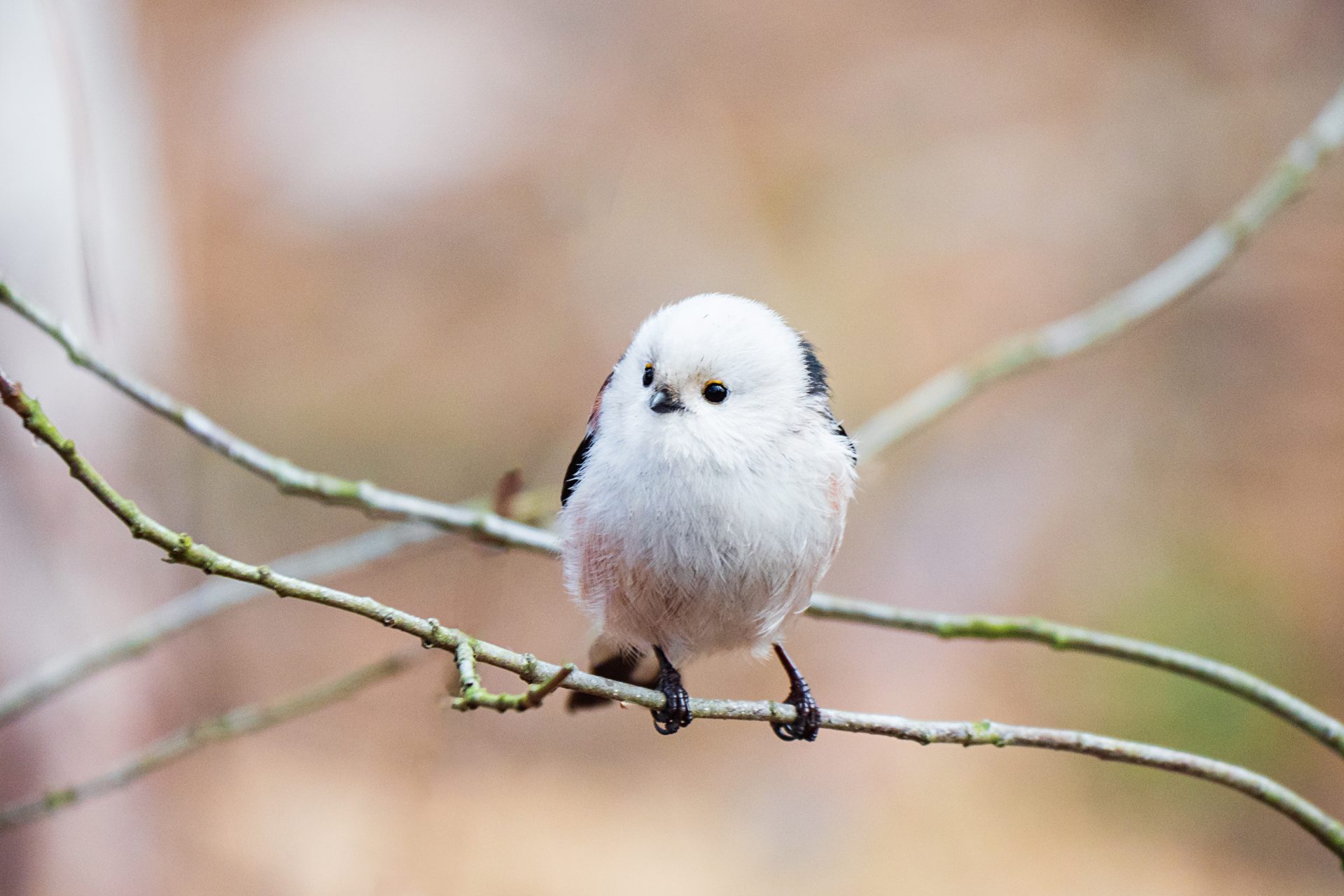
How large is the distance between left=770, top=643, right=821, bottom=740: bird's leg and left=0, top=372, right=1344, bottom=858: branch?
0.27ft

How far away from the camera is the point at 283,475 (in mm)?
1877

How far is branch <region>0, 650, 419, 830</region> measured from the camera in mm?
1942

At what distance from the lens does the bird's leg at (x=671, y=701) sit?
A: 1.58 meters

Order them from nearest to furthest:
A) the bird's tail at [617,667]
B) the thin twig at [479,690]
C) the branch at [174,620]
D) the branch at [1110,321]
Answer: the thin twig at [479,690]
the bird's tail at [617,667]
the branch at [174,620]
the branch at [1110,321]

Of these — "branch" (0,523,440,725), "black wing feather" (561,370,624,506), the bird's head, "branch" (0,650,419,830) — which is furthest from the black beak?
"branch" (0,650,419,830)

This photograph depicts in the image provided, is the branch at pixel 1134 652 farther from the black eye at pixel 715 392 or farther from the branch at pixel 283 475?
the branch at pixel 283 475

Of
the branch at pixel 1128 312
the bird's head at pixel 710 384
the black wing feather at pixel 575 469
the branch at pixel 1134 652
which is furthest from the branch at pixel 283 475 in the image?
the branch at pixel 1128 312

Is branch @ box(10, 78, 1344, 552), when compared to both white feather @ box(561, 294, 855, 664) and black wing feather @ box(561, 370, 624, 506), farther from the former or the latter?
white feather @ box(561, 294, 855, 664)

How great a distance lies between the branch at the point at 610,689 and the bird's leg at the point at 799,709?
83mm

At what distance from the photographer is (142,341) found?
3.88 metres

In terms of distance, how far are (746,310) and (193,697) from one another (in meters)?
3.16

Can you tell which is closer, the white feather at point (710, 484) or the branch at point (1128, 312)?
the white feather at point (710, 484)

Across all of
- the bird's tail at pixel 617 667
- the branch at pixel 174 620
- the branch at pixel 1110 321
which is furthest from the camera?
the branch at pixel 1110 321

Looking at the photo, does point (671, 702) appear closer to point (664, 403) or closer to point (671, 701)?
point (671, 701)
